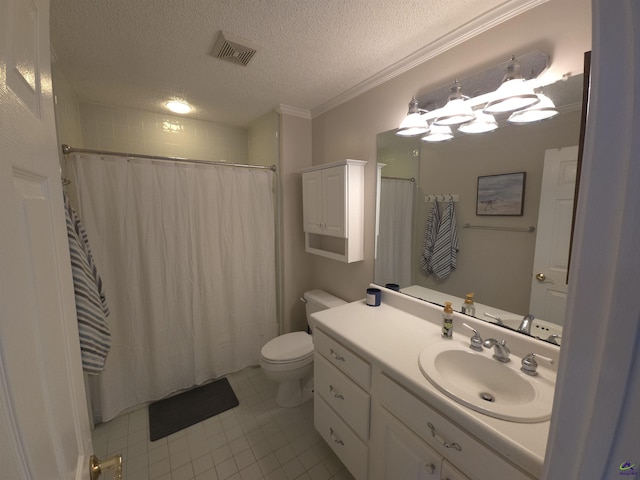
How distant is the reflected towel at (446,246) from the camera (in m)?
1.42

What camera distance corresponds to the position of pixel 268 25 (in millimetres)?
1249

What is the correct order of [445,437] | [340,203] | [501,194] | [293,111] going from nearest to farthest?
1. [445,437]
2. [501,194]
3. [340,203]
4. [293,111]

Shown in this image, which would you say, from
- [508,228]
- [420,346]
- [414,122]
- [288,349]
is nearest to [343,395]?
[420,346]

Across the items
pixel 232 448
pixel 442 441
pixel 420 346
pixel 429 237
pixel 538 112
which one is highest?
pixel 538 112

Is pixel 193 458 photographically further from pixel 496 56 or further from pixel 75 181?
pixel 496 56

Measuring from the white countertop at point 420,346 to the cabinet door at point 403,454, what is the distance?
178mm

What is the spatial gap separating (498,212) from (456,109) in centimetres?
52

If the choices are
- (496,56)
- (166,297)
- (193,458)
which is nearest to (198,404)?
(193,458)

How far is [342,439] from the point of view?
1387mm

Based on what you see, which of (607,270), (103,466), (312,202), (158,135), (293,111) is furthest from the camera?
(158,135)

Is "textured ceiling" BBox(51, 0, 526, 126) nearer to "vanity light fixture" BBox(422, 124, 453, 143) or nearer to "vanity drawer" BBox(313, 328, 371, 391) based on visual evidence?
"vanity light fixture" BBox(422, 124, 453, 143)

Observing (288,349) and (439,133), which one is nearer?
(439,133)

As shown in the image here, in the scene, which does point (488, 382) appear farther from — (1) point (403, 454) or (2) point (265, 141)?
(2) point (265, 141)

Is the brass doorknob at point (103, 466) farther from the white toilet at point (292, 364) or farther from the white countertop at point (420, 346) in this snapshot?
the white toilet at point (292, 364)
